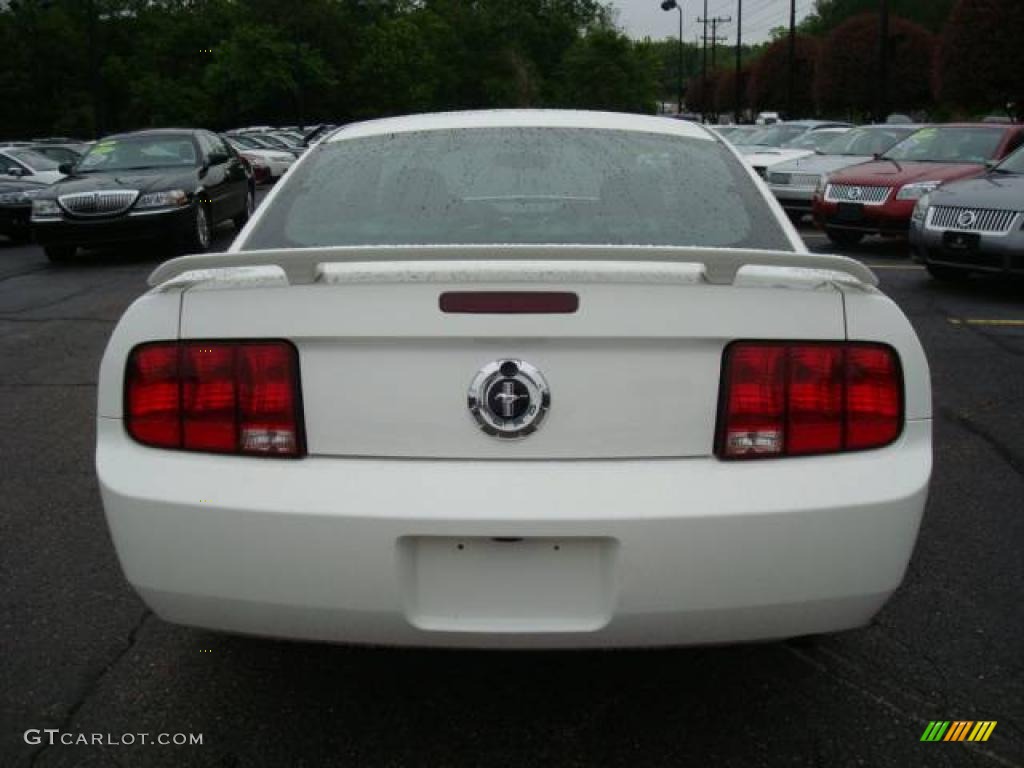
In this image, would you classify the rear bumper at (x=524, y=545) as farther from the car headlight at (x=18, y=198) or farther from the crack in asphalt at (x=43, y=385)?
the car headlight at (x=18, y=198)

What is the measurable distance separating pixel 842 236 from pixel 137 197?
27.6 ft

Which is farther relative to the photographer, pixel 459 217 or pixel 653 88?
pixel 653 88

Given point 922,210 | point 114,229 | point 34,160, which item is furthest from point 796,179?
point 34,160

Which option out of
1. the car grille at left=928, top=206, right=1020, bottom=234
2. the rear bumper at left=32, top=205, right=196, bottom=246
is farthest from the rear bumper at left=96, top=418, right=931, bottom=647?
the rear bumper at left=32, top=205, right=196, bottom=246

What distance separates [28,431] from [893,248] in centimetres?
1112

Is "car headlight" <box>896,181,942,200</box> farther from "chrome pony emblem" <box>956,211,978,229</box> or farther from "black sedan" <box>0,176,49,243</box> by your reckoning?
"black sedan" <box>0,176,49,243</box>

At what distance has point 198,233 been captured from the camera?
42.9ft

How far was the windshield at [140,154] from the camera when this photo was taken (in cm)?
1369

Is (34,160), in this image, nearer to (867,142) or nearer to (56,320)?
(56,320)

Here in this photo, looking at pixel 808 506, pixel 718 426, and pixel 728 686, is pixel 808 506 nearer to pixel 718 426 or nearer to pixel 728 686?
pixel 718 426

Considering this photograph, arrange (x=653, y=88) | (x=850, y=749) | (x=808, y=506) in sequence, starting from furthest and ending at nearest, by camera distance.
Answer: (x=653, y=88) → (x=850, y=749) → (x=808, y=506)

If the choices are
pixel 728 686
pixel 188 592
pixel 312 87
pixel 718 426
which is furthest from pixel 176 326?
pixel 312 87

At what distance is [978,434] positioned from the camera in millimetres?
5309

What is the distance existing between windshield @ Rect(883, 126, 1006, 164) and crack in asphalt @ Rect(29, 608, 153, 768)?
39.3 ft
